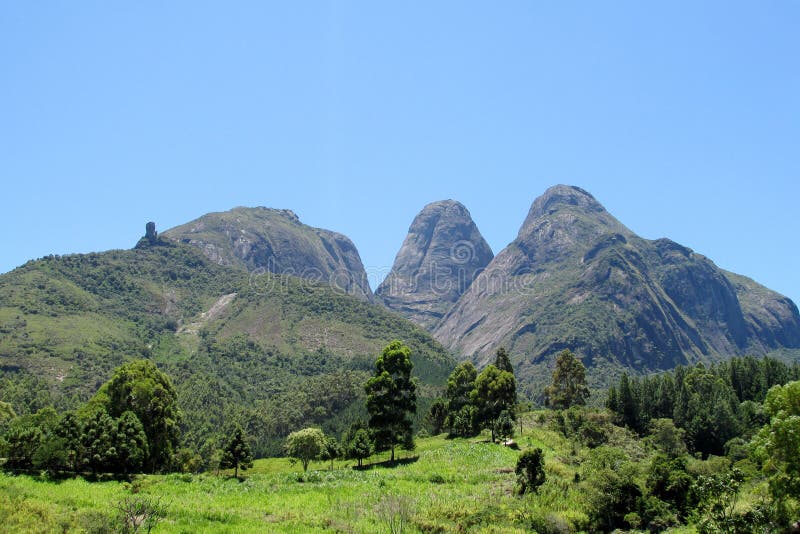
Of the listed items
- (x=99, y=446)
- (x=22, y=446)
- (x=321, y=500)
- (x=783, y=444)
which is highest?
(x=783, y=444)

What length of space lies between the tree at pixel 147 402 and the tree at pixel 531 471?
3494 centimetres

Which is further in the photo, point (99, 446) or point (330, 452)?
point (330, 452)

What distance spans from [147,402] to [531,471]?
122ft

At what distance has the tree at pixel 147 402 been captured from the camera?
5278 centimetres

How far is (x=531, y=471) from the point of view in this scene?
118 feet

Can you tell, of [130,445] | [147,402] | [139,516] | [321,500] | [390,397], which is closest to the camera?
A: [139,516]

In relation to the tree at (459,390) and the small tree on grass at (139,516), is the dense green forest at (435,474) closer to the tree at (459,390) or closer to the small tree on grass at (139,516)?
the small tree on grass at (139,516)

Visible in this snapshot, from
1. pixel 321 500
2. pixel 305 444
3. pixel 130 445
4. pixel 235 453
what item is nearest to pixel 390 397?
pixel 321 500

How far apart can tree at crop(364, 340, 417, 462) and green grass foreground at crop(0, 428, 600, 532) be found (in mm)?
2872

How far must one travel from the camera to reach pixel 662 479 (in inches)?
1367

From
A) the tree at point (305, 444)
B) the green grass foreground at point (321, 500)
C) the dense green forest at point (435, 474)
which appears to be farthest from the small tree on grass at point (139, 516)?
the tree at point (305, 444)

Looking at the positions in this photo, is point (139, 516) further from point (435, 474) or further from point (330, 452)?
point (330, 452)

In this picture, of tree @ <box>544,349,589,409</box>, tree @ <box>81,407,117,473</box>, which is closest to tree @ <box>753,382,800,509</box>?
tree @ <box>81,407,117,473</box>

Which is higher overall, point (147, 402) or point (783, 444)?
point (147, 402)
